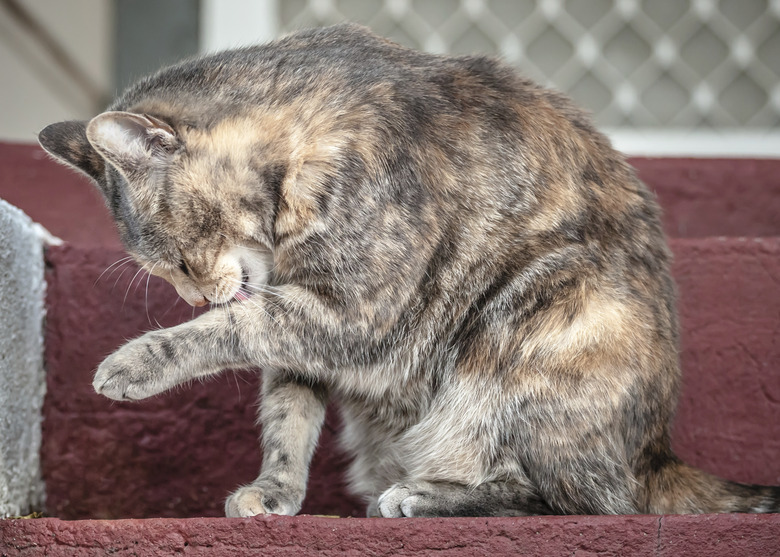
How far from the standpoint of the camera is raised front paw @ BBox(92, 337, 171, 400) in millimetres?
1348

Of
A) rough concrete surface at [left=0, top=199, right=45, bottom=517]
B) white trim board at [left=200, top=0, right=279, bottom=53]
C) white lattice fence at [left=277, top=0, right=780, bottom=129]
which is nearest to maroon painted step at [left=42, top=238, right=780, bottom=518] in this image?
rough concrete surface at [left=0, top=199, right=45, bottom=517]

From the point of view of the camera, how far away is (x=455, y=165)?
1.47 m

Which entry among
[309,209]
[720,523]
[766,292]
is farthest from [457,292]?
[766,292]

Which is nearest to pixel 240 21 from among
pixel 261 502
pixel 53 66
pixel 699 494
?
pixel 53 66

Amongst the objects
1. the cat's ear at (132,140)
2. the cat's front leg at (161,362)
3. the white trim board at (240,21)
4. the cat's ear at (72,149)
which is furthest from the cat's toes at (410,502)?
the white trim board at (240,21)

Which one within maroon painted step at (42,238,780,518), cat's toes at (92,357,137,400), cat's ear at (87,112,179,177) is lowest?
maroon painted step at (42,238,780,518)

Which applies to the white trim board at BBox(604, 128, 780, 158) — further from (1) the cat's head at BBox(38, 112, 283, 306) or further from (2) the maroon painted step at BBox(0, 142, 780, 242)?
(1) the cat's head at BBox(38, 112, 283, 306)

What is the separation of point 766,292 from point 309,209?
99cm

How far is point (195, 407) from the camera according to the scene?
1722 mm

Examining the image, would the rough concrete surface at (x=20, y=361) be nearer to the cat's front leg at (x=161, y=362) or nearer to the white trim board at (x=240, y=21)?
the cat's front leg at (x=161, y=362)

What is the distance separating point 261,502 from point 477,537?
36 cm

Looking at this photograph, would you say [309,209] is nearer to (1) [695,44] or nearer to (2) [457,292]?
(2) [457,292]

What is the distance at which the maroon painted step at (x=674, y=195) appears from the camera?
223 centimetres

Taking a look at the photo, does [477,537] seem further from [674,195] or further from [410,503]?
[674,195]
